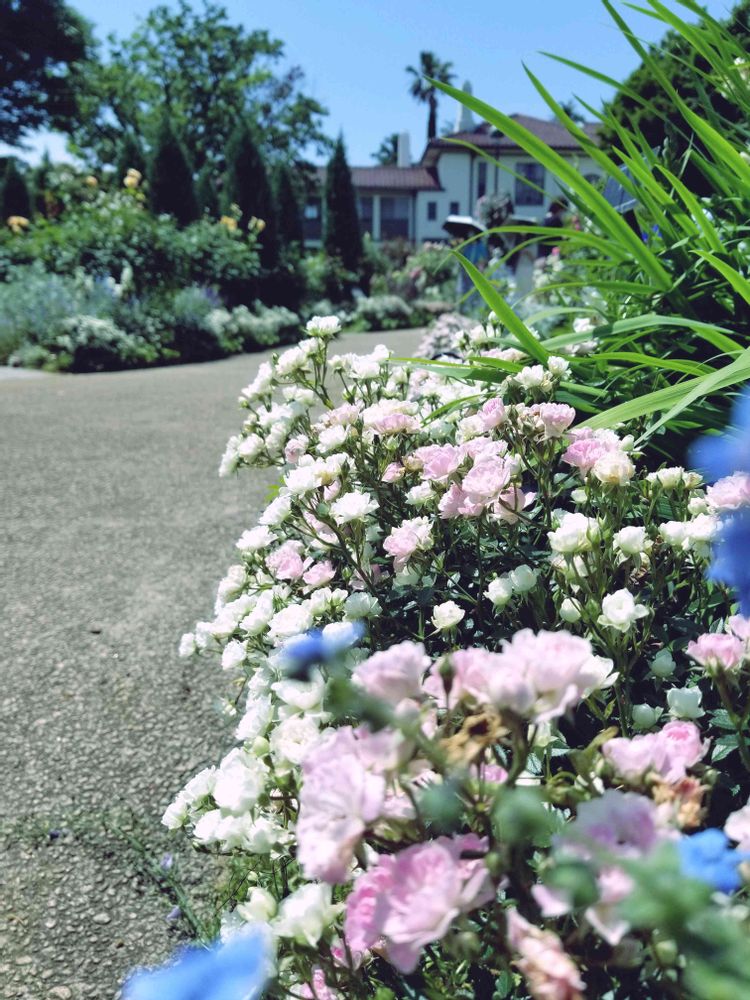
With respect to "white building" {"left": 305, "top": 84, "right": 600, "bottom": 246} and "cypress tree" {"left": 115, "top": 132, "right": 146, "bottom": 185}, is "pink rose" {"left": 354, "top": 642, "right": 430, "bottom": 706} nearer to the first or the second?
"cypress tree" {"left": 115, "top": 132, "right": 146, "bottom": 185}

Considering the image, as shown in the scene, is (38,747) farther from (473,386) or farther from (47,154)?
(47,154)

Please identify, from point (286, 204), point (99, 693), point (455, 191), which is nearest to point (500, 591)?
point (99, 693)

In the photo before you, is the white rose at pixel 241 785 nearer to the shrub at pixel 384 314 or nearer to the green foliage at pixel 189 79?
the shrub at pixel 384 314

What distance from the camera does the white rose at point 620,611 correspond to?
966 millimetres

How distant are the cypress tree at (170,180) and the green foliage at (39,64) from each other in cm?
1999

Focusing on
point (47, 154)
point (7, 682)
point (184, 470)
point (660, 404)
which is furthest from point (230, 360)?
point (47, 154)

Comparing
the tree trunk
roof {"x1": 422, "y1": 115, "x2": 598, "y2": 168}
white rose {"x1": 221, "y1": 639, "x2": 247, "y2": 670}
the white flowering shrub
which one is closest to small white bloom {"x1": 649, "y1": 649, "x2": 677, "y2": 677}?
the white flowering shrub

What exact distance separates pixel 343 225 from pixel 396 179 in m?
25.1

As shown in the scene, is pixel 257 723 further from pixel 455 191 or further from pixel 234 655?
pixel 455 191

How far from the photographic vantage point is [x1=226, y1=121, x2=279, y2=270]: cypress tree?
20.1 meters

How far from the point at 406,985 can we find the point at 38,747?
1.56 meters

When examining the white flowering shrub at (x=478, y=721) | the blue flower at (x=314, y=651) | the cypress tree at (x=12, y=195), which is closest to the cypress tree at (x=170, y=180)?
the cypress tree at (x=12, y=195)

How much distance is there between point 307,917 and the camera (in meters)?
0.70

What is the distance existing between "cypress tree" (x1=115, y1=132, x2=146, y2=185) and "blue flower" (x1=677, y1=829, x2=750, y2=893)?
21.3m
